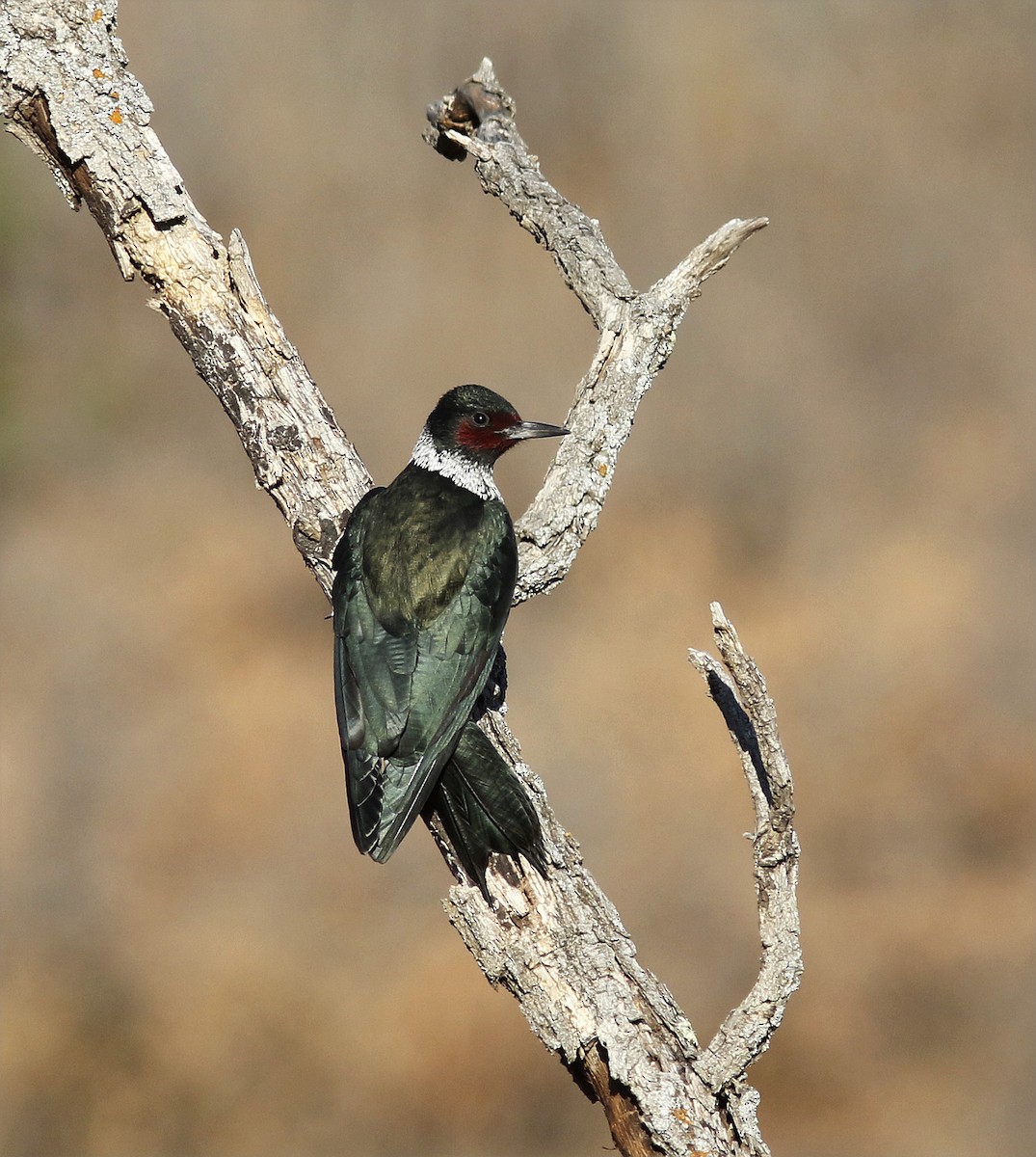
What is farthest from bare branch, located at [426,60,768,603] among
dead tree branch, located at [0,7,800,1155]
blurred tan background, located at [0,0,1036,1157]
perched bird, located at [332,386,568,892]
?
blurred tan background, located at [0,0,1036,1157]

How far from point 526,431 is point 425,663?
46.1 inches

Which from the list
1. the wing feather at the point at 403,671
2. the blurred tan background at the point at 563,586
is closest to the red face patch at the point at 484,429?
the wing feather at the point at 403,671

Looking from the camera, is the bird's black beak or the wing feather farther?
the bird's black beak

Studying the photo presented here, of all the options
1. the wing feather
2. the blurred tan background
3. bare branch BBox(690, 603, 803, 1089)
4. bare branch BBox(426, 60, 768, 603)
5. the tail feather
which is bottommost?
bare branch BBox(690, 603, 803, 1089)

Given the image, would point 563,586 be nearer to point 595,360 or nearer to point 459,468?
point 459,468

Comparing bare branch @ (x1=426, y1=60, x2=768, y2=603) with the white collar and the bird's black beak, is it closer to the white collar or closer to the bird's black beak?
the bird's black beak

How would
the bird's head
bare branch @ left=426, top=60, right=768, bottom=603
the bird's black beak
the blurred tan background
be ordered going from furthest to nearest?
the blurred tan background, the bird's head, the bird's black beak, bare branch @ left=426, top=60, right=768, bottom=603

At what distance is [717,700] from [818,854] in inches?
329

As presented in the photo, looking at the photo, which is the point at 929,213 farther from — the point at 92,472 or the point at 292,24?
the point at 92,472

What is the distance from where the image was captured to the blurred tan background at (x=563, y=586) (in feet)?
33.6

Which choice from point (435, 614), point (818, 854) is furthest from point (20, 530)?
point (435, 614)

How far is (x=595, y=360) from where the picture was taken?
461cm

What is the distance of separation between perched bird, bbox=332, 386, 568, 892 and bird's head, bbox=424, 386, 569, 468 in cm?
35

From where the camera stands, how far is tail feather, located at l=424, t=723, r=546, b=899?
3.78 meters
